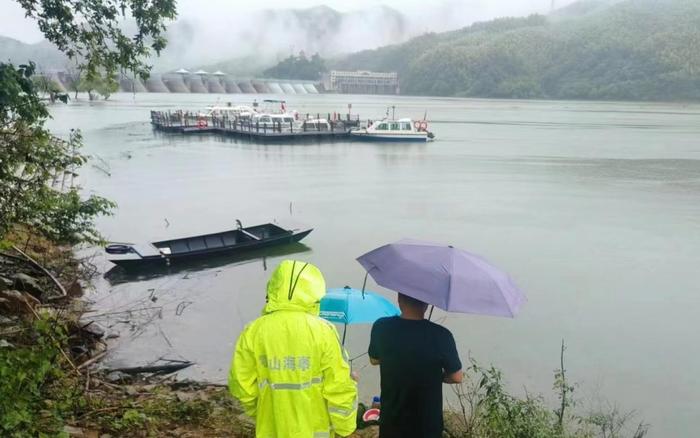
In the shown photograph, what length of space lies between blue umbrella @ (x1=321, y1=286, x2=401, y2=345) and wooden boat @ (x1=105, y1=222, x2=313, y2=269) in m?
7.15

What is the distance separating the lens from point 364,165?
27.7 metres

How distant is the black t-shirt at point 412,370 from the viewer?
2479 mm

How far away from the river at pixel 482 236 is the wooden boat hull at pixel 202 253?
295mm

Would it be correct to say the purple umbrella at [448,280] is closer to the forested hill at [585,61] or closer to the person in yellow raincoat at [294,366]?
the person in yellow raincoat at [294,366]

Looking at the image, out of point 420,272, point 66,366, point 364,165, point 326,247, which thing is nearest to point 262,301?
point 326,247

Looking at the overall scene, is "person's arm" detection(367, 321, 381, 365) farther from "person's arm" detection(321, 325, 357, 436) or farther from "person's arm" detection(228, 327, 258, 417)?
"person's arm" detection(228, 327, 258, 417)

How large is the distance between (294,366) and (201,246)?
9.62m

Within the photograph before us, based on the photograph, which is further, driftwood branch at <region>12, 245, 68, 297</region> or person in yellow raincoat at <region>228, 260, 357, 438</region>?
driftwood branch at <region>12, 245, 68, 297</region>

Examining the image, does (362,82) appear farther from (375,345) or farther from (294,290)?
(294,290)

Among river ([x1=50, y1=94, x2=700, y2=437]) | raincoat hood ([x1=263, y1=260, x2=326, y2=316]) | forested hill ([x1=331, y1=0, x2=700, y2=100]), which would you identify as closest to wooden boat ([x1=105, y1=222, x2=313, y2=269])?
river ([x1=50, y1=94, x2=700, y2=437])

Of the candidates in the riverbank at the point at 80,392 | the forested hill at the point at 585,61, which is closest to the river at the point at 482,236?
the riverbank at the point at 80,392

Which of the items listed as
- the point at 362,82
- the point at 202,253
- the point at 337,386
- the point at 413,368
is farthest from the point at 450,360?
the point at 362,82

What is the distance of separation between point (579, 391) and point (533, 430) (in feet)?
10.00

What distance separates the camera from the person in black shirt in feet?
8.14
